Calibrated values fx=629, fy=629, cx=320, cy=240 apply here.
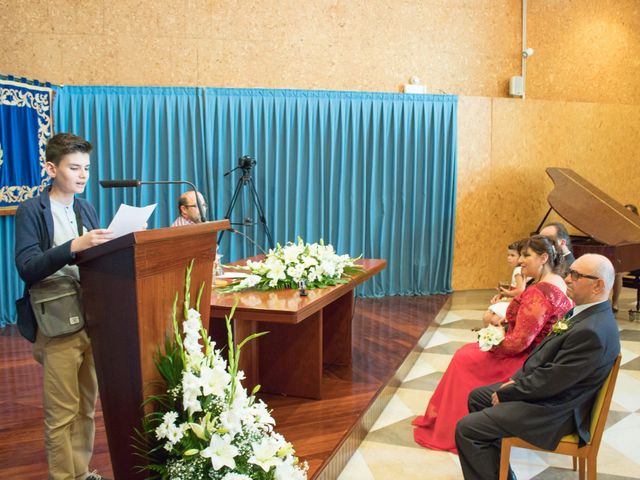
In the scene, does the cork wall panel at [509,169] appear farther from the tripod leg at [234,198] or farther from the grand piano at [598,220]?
the tripod leg at [234,198]

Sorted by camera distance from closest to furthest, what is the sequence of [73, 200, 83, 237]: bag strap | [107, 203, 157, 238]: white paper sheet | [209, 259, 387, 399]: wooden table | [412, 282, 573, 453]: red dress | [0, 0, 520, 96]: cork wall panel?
[107, 203, 157, 238]: white paper sheet < [73, 200, 83, 237]: bag strap < [412, 282, 573, 453]: red dress < [209, 259, 387, 399]: wooden table < [0, 0, 520, 96]: cork wall panel

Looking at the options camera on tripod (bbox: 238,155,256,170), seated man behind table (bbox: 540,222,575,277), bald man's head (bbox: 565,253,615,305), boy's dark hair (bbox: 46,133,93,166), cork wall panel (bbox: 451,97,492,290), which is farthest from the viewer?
cork wall panel (bbox: 451,97,492,290)

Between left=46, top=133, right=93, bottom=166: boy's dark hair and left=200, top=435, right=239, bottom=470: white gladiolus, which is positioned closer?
left=200, top=435, right=239, bottom=470: white gladiolus

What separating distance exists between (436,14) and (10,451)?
6.54m

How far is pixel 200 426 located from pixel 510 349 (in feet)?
6.83

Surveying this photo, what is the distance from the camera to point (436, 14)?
7578mm

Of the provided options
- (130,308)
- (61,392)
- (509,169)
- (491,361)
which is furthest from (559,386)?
(509,169)

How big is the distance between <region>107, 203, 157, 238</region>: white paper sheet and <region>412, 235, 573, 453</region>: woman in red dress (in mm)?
2082

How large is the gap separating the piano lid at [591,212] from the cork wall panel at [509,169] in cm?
101

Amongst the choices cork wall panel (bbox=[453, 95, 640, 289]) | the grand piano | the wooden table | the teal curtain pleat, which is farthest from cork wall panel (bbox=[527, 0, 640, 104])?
the teal curtain pleat

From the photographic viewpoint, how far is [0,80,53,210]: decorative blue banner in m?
5.71

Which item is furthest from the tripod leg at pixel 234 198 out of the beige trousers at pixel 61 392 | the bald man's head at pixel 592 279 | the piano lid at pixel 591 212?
the bald man's head at pixel 592 279

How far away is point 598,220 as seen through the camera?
20.4ft

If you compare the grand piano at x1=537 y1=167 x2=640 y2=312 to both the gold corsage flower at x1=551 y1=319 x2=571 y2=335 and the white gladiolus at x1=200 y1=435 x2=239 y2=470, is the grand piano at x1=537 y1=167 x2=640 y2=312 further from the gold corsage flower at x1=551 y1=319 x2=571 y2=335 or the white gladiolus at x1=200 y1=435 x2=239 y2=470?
the white gladiolus at x1=200 y1=435 x2=239 y2=470
